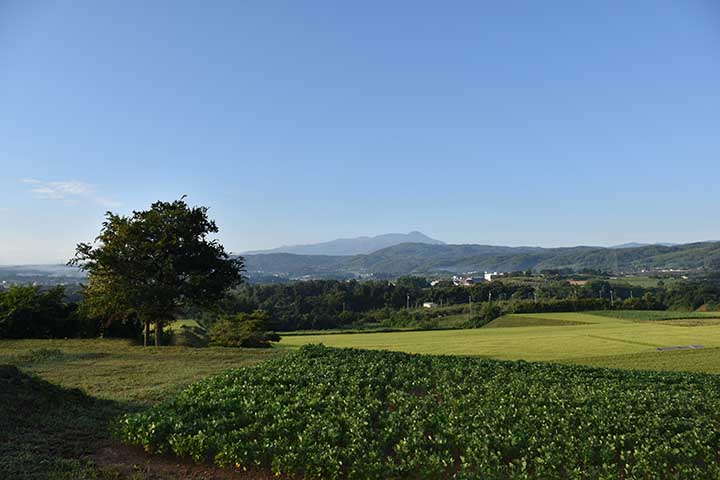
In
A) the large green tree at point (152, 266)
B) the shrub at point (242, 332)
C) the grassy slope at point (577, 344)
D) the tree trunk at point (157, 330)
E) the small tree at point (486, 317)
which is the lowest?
the small tree at point (486, 317)

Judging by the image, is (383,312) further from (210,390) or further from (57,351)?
(210,390)

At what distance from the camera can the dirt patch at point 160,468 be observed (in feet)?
26.5

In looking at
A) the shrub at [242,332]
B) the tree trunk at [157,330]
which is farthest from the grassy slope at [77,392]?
the shrub at [242,332]

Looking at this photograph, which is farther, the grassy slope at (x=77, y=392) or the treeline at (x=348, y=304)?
the treeline at (x=348, y=304)

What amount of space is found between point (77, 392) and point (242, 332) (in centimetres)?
2131

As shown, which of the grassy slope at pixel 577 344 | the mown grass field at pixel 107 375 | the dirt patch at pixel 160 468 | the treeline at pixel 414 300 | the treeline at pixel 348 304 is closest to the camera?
the dirt patch at pixel 160 468

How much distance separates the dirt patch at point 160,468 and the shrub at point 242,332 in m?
22.4

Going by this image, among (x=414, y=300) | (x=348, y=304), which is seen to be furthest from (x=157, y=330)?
(x=414, y=300)

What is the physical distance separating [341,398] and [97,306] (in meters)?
18.2

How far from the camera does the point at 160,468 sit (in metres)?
8.41

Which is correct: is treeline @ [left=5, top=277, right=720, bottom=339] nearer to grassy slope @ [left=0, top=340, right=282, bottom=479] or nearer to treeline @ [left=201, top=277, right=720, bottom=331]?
treeline @ [left=201, top=277, right=720, bottom=331]

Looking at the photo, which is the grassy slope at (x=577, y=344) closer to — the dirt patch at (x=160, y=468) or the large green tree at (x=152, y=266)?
the large green tree at (x=152, y=266)

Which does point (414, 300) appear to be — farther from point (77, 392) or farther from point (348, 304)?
point (77, 392)

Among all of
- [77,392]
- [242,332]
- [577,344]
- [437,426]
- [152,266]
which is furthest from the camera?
[577,344]
